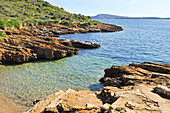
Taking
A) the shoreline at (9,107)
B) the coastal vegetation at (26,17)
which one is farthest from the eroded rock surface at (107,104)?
the coastal vegetation at (26,17)

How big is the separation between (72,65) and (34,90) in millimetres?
11714

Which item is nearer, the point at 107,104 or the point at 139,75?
the point at 107,104

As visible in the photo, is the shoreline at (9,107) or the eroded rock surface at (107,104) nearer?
the eroded rock surface at (107,104)

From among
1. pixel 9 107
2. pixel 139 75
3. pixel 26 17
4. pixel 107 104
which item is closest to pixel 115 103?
pixel 107 104

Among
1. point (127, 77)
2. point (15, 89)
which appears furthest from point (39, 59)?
point (127, 77)

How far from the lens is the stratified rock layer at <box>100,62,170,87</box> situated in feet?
53.3

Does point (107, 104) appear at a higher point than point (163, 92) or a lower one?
lower

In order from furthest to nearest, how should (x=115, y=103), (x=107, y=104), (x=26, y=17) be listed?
(x=26, y=17), (x=107, y=104), (x=115, y=103)

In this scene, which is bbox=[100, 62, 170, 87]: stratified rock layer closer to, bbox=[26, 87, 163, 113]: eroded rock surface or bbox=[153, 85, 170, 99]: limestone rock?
bbox=[153, 85, 170, 99]: limestone rock

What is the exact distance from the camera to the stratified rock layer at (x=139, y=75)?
16237mm

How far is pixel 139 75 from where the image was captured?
18.1 m

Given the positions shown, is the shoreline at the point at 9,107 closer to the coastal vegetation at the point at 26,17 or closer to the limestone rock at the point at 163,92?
the limestone rock at the point at 163,92

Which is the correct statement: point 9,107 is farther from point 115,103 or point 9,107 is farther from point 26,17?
point 26,17

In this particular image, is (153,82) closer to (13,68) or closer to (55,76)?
(55,76)
